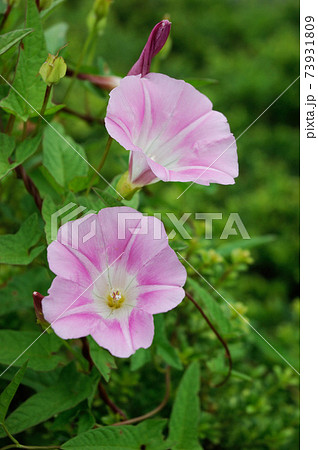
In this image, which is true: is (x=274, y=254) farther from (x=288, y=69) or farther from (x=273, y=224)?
(x=288, y=69)

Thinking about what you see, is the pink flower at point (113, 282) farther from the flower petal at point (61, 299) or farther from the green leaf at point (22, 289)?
the green leaf at point (22, 289)

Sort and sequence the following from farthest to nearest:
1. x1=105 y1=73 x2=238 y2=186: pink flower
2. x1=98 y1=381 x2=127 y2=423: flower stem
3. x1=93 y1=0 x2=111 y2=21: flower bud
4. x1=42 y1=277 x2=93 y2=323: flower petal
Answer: x1=93 y1=0 x2=111 y2=21: flower bud → x1=98 y1=381 x2=127 y2=423: flower stem → x1=105 y1=73 x2=238 y2=186: pink flower → x1=42 y1=277 x2=93 y2=323: flower petal

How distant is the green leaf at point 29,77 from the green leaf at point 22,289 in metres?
0.30

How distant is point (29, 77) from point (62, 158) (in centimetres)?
17

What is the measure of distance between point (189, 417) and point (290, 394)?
30.8 inches

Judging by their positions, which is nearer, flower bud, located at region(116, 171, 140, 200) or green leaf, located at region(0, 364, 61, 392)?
flower bud, located at region(116, 171, 140, 200)

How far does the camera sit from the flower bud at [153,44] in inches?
28.9

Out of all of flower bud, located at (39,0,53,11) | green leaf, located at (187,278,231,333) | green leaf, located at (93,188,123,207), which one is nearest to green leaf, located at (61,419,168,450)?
green leaf, located at (187,278,231,333)

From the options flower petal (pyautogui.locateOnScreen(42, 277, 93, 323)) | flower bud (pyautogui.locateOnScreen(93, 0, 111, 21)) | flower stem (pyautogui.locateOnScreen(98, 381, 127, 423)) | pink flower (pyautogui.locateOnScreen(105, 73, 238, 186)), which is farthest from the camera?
flower bud (pyautogui.locateOnScreen(93, 0, 111, 21))

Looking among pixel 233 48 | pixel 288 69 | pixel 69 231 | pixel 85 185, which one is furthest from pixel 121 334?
pixel 233 48

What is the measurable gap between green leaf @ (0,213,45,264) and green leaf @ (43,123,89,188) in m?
0.12

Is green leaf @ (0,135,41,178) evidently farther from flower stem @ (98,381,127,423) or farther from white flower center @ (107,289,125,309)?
flower stem @ (98,381,127,423)

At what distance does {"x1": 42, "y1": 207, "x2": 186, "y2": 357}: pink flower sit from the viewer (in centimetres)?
67

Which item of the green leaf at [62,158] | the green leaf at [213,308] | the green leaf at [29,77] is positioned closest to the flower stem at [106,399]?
the green leaf at [213,308]
